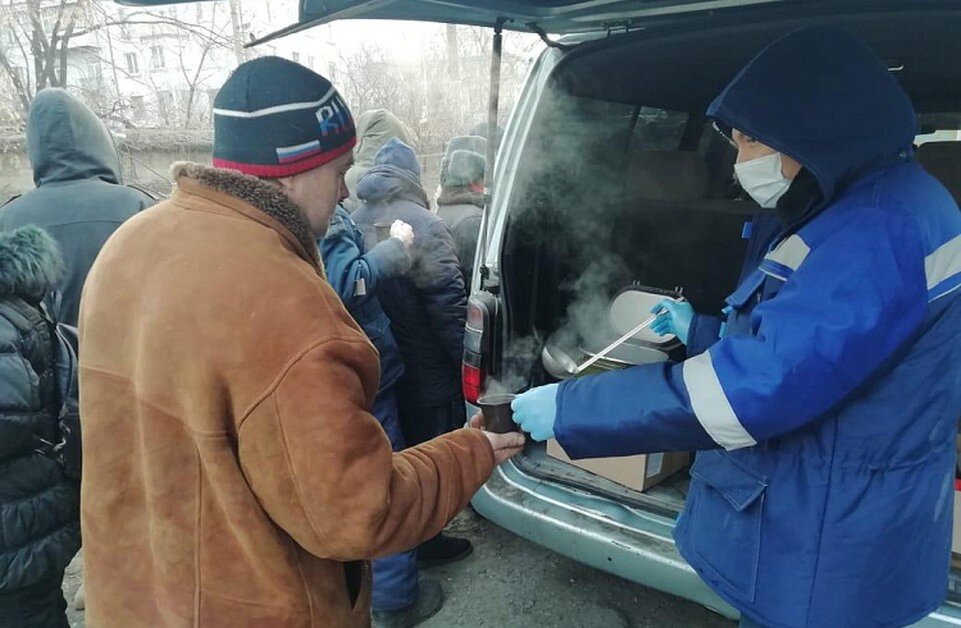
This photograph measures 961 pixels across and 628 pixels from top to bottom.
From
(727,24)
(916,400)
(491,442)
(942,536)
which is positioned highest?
(727,24)

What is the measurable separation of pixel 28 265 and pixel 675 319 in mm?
1823

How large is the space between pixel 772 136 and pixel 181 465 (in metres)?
1.25

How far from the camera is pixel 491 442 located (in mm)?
1514

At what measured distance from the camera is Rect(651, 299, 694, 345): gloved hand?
1881 millimetres

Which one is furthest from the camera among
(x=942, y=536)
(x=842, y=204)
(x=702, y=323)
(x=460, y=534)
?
(x=460, y=534)

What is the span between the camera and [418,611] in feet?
8.84

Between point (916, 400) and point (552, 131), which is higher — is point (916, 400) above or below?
below

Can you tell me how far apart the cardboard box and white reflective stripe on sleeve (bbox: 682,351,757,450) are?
43.0 inches

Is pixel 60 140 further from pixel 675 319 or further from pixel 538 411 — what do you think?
pixel 675 319

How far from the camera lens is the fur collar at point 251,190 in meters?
1.17

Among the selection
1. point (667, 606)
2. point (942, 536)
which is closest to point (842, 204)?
point (942, 536)

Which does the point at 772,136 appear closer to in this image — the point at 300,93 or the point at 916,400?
the point at 916,400

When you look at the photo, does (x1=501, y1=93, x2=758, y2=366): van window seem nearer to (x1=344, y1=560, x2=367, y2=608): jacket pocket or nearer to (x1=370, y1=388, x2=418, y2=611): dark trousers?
(x1=370, y1=388, x2=418, y2=611): dark trousers

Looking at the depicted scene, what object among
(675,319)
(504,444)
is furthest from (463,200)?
(504,444)
